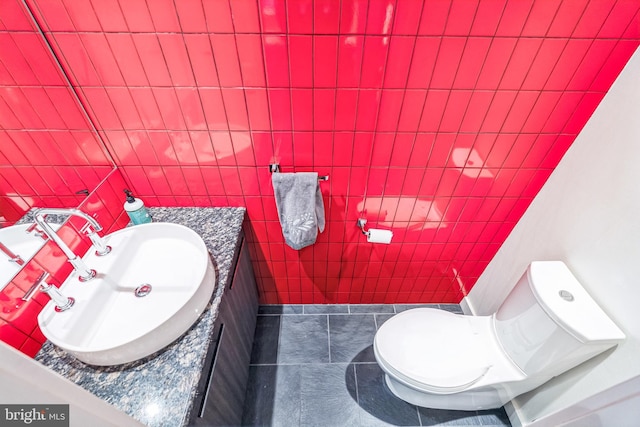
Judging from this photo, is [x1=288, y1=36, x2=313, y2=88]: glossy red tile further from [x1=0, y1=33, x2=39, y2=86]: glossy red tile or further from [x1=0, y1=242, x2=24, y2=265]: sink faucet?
[x1=0, y1=242, x2=24, y2=265]: sink faucet

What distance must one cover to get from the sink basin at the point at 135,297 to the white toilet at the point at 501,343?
880mm

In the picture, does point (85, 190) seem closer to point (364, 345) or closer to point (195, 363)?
point (195, 363)

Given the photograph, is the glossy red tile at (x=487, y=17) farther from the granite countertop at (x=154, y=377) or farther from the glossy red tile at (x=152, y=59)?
the granite countertop at (x=154, y=377)

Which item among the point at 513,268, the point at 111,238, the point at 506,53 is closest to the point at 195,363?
the point at 111,238

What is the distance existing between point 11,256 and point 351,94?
46.6 inches

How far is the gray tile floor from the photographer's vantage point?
1.45 meters

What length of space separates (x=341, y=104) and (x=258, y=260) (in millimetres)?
982

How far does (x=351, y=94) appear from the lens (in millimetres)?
1009

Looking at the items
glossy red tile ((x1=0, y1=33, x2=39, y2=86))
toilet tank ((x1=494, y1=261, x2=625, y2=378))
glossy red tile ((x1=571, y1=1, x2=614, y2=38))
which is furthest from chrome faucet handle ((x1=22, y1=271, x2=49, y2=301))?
glossy red tile ((x1=571, y1=1, x2=614, y2=38))

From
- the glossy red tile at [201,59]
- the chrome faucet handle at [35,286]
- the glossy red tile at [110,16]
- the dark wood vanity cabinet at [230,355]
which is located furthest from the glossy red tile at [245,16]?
the chrome faucet handle at [35,286]

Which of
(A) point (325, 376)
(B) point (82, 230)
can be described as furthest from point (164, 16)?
(A) point (325, 376)

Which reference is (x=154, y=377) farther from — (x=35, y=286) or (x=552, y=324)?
(x=552, y=324)

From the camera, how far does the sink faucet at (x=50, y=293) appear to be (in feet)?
2.75

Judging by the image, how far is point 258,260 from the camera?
1.60 meters
